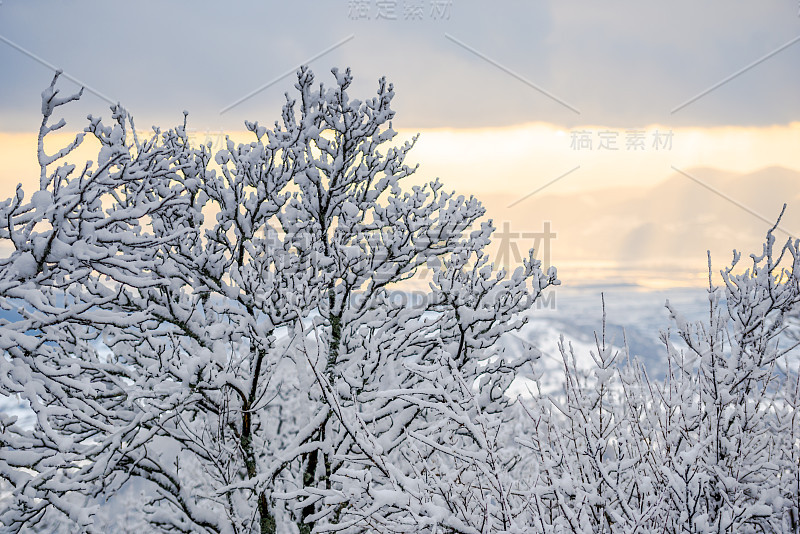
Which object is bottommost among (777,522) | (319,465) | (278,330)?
(319,465)

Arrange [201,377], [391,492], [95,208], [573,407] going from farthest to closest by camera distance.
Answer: [201,377] < [95,208] < [573,407] < [391,492]

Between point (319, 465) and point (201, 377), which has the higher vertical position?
point (201, 377)

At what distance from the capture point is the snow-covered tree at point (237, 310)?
4109mm

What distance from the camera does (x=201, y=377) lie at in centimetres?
516

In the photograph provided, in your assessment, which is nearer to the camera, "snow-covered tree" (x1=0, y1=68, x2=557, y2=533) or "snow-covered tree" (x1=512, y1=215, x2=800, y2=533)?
"snow-covered tree" (x1=512, y1=215, x2=800, y2=533)

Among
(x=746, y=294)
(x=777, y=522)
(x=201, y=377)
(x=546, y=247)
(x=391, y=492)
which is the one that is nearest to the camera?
Answer: (x=391, y=492)

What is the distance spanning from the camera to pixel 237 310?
20.2 feet

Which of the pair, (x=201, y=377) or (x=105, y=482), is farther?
(x=105, y=482)

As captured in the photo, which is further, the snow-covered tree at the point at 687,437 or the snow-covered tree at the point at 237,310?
the snow-covered tree at the point at 237,310

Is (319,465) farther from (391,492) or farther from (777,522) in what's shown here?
(777,522)

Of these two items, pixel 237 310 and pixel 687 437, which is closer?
pixel 687 437

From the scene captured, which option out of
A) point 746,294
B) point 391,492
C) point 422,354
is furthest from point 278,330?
point 746,294

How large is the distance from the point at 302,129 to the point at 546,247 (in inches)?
145

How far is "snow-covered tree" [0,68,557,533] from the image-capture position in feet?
13.5
